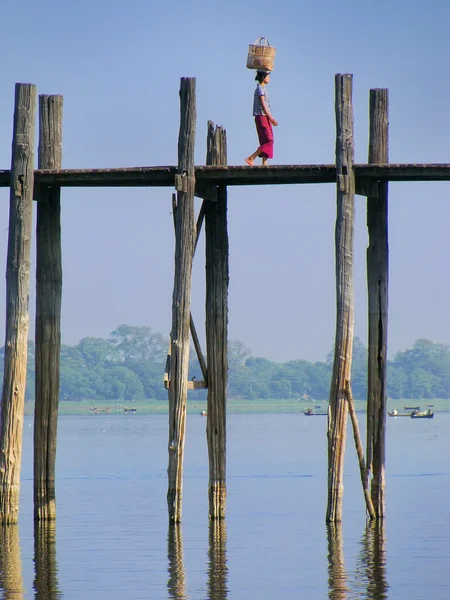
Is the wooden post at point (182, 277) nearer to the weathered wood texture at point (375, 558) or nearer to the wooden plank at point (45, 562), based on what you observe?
the wooden plank at point (45, 562)

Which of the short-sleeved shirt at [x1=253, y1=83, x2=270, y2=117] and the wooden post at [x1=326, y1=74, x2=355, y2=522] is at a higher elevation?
the short-sleeved shirt at [x1=253, y1=83, x2=270, y2=117]

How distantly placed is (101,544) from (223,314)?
360 centimetres

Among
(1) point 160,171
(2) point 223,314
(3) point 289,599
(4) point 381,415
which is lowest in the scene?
(3) point 289,599

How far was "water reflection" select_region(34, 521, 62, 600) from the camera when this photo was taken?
15141 mm

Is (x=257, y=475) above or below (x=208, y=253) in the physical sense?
below

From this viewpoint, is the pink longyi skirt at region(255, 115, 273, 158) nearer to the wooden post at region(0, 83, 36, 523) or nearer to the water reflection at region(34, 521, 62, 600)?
the wooden post at region(0, 83, 36, 523)

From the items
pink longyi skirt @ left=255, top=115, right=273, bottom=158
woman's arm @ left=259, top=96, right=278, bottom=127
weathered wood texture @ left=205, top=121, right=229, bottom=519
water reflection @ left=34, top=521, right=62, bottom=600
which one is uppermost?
woman's arm @ left=259, top=96, right=278, bottom=127

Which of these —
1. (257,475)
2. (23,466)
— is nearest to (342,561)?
(257,475)

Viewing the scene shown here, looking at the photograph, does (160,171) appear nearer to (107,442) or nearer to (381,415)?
(381,415)

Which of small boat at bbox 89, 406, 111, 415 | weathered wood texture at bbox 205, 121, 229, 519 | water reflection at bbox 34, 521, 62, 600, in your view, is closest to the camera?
water reflection at bbox 34, 521, 62, 600

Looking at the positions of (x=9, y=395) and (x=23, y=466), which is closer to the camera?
(x=9, y=395)

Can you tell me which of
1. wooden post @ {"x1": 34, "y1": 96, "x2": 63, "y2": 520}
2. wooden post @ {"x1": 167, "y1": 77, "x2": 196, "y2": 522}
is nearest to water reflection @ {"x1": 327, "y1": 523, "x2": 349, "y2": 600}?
wooden post @ {"x1": 167, "y1": 77, "x2": 196, "y2": 522}

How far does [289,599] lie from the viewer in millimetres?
14828

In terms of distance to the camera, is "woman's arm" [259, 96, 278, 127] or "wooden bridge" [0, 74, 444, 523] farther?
"woman's arm" [259, 96, 278, 127]
